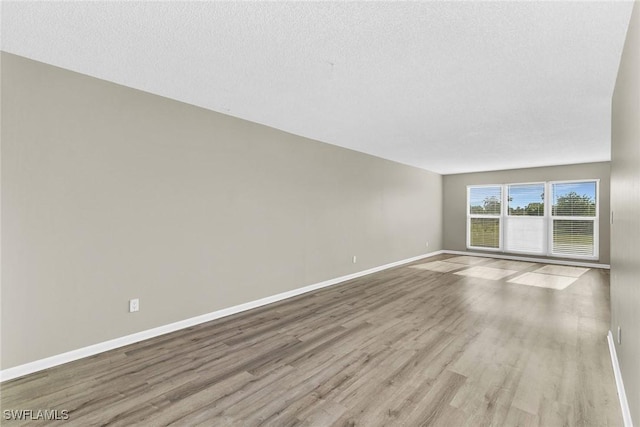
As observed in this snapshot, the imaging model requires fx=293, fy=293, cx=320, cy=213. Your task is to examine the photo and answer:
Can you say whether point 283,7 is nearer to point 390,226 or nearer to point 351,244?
point 351,244

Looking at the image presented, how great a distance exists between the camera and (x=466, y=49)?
2119mm

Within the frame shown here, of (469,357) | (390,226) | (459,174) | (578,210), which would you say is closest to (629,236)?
(469,357)

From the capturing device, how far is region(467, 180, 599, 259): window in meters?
6.67

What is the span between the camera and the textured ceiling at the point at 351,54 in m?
1.75

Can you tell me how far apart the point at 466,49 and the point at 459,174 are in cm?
711

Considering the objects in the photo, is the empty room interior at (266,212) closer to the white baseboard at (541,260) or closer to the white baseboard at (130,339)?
the white baseboard at (130,339)

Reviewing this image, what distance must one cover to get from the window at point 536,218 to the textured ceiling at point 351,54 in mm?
3969

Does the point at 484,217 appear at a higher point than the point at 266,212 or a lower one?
lower

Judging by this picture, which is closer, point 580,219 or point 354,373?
point 354,373

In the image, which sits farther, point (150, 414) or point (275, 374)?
point (275, 374)

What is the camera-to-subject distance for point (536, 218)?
24.0ft

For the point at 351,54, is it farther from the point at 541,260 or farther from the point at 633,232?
the point at 541,260

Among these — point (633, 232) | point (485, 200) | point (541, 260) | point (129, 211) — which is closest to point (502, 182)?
point (485, 200)

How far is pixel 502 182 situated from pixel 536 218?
3.93ft
